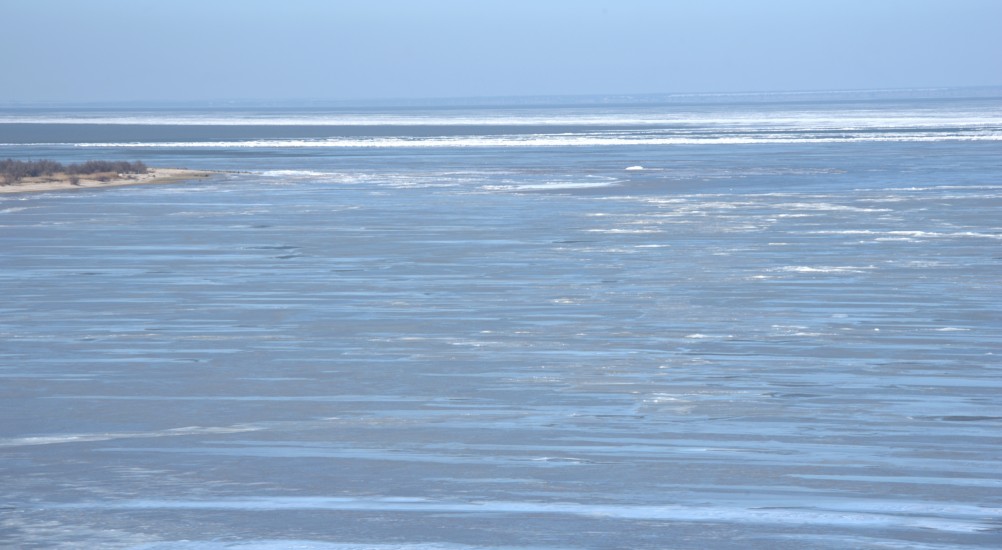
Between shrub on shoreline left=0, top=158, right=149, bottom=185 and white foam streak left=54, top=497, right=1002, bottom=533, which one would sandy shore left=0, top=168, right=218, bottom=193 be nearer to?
shrub on shoreline left=0, top=158, right=149, bottom=185

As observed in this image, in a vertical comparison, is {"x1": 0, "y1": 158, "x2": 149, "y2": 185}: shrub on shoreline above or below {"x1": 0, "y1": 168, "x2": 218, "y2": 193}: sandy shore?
above

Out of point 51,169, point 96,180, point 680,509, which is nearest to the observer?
point 680,509

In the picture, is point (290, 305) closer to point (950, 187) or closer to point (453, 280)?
point (453, 280)

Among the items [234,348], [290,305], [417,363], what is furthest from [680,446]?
[290,305]

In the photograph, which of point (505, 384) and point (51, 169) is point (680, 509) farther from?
point (51, 169)

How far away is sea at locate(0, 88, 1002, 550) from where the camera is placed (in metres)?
6.48

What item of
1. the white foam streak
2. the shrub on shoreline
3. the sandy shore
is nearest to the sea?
the white foam streak

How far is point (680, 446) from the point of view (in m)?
7.88

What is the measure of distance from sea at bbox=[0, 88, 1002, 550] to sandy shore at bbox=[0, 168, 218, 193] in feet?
41.7

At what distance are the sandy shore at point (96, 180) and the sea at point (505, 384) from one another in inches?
501

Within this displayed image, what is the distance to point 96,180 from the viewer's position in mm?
38812

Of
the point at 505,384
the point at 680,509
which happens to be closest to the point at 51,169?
the point at 505,384

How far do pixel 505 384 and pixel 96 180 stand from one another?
31570 mm

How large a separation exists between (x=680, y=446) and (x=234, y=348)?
4.96m
